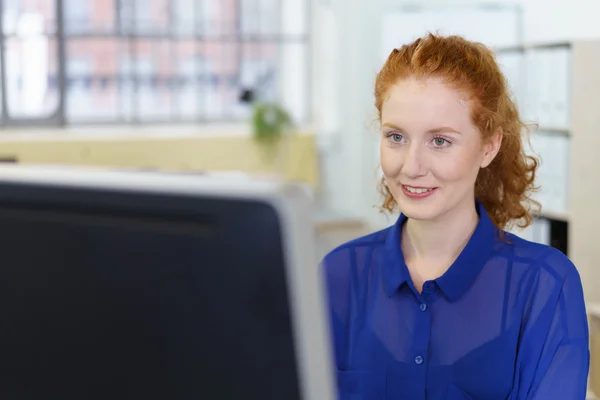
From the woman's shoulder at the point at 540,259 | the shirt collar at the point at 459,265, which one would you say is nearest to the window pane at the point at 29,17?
the shirt collar at the point at 459,265

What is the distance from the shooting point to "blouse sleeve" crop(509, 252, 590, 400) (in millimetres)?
1347

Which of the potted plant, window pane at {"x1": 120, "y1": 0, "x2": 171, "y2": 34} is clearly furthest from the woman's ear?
window pane at {"x1": 120, "y1": 0, "x2": 171, "y2": 34}

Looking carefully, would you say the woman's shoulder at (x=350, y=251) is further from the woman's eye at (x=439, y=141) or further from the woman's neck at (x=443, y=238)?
the woman's eye at (x=439, y=141)

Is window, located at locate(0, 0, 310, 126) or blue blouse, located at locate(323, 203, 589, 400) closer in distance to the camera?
blue blouse, located at locate(323, 203, 589, 400)

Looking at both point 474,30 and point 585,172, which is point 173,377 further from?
point 474,30

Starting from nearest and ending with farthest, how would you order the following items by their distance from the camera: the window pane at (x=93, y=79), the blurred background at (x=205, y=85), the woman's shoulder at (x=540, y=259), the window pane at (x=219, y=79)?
the woman's shoulder at (x=540, y=259)
the blurred background at (x=205, y=85)
the window pane at (x=93, y=79)
the window pane at (x=219, y=79)

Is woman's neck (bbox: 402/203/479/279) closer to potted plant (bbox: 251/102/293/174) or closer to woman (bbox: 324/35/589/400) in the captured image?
woman (bbox: 324/35/589/400)

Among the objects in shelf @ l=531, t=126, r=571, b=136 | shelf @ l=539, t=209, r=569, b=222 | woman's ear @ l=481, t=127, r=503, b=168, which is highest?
woman's ear @ l=481, t=127, r=503, b=168

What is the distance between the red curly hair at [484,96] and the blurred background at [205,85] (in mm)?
4274

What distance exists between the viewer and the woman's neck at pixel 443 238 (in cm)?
155

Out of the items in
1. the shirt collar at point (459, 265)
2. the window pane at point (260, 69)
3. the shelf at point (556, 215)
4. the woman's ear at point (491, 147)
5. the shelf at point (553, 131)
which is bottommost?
the shelf at point (556, 215)

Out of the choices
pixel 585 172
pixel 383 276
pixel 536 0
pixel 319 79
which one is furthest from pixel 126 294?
pixel 319 79

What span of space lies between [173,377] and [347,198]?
6540 millimetres

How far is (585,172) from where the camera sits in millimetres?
4246
